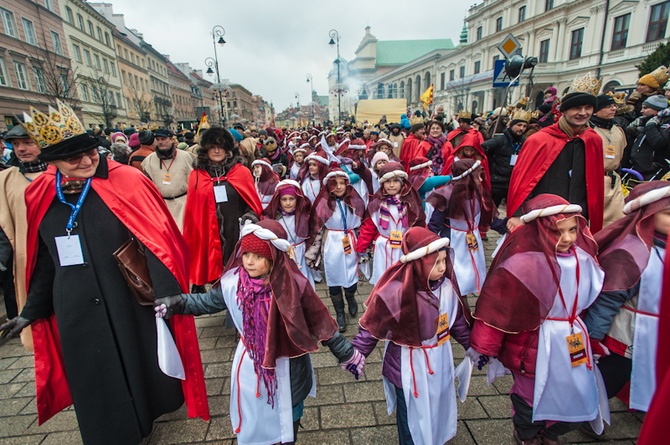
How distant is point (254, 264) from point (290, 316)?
1.31 feet

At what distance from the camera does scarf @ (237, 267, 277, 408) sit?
2.21 m

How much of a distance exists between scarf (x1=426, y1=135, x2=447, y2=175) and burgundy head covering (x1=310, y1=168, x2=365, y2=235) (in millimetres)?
4302

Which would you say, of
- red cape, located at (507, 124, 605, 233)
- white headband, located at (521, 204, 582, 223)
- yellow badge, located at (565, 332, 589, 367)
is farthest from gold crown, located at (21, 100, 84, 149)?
red cape, located at (507, 124, 605, 233)

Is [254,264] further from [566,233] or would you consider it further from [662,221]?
[662,221]

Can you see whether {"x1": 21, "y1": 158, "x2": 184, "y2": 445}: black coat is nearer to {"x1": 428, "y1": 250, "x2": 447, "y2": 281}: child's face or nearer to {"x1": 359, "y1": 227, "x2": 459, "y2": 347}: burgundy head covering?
{"x1": 359, "y1": 227, "x2": 459, "y2": 347}: burgundy head covering

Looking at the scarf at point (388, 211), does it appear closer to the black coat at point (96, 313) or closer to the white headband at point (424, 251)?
the white headband at point (424, 251)

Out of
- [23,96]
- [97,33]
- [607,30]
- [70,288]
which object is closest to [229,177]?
[70,288]

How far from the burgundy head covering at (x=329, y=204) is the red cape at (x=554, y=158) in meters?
1.87

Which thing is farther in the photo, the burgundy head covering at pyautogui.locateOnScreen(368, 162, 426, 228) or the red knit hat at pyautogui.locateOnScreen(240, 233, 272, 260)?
the burgundy head covering at pyautogui.locateOnScreen(368, 162, 426, 228)

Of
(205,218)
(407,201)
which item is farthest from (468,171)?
(205,218)

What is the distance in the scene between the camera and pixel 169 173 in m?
5.19

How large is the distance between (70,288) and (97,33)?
5145 centimetres

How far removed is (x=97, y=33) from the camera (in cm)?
4072

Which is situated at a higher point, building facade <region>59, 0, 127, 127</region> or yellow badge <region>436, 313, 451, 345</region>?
building facade <region>59, 0, 127, 127</region>
